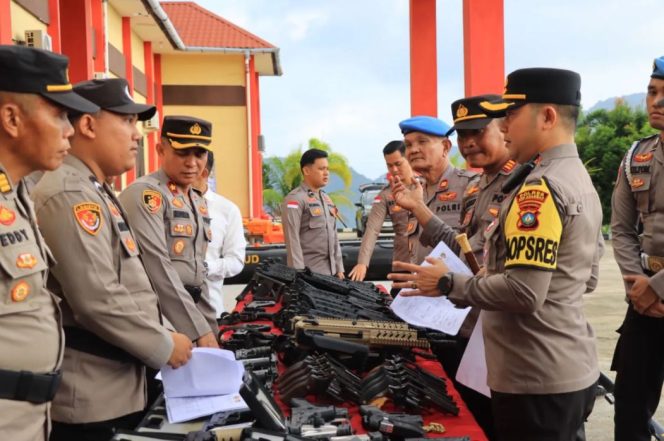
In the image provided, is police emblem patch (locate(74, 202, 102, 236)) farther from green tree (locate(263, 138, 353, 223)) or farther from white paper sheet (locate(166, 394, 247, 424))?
green tree (locate(263, 138, 353, 223))

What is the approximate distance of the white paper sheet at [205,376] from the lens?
7.21ft

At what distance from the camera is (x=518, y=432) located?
2252 millimetres

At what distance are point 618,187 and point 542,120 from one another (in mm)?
1505

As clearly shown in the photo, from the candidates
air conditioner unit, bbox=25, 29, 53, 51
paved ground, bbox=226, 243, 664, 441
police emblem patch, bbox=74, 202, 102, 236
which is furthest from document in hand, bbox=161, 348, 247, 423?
air conditioner unit, bbox=25, 29, 53, 51

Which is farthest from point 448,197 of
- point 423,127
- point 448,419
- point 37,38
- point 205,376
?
point 37,38

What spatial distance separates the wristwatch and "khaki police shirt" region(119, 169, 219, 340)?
113 centimetres

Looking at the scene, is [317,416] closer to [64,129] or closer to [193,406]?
[193,406]

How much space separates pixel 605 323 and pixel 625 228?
4747 millimetres

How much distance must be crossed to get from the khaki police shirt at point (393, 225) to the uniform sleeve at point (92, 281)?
→ 366 centimetres

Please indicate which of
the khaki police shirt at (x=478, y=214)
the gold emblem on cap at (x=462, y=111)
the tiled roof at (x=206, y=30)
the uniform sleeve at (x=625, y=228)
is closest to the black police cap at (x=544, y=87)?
the khaki police shirt at (x=478, y=214)

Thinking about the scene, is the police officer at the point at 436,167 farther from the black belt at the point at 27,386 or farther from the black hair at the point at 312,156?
the black belt at the point at 27,386

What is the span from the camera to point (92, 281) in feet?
6.81

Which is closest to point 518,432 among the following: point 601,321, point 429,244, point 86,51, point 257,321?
point 429,244

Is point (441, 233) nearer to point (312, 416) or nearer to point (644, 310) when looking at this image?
point (644, 310)
